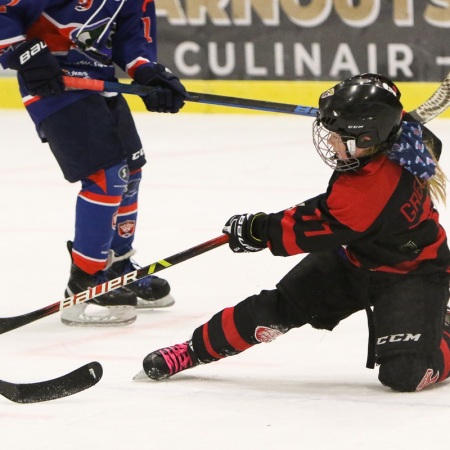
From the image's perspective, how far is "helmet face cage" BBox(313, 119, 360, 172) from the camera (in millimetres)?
2602

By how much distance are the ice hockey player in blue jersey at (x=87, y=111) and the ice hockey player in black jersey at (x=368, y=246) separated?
0.71m

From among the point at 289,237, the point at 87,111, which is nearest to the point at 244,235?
the point at 289,237

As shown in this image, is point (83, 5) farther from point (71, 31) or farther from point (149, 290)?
point (149, 290)

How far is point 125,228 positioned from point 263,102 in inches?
23.1

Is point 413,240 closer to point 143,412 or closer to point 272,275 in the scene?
point 143,412

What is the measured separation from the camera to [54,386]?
264cm

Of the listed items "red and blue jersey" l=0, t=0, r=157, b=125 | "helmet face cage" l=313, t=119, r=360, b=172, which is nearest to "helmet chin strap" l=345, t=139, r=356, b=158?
"helmet face cage" l=313, t=119, r=360, b=172

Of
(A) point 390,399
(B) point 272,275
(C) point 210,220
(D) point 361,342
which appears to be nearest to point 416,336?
(A) point 390,399

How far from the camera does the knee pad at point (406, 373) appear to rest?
8.45 feet

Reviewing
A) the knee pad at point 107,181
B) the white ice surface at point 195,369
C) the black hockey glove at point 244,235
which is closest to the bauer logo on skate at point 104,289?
the white ice surface at point 195,369

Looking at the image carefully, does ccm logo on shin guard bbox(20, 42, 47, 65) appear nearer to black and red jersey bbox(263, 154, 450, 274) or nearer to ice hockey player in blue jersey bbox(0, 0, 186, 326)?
ice hockey player in blue jersey bbox(0, 0, 186, 326)

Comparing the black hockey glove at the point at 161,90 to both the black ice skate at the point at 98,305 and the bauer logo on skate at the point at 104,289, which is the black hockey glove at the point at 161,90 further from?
the bauer logo on skate at the point at 104,289

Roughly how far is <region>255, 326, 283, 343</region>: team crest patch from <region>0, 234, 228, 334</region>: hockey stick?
0.21 metres

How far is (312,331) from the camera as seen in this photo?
3205mm
